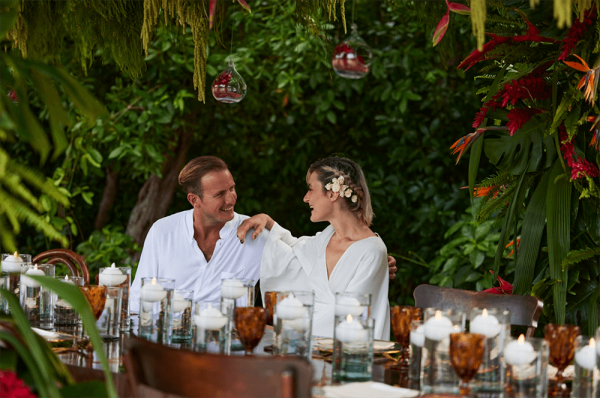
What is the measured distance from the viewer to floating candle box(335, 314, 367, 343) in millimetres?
1638

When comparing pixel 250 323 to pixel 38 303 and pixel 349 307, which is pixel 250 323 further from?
pixel 38 303

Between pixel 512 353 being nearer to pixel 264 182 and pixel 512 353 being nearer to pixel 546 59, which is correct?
pixel 546 59

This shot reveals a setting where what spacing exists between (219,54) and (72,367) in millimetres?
3262

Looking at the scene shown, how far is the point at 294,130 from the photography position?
16.9 ft

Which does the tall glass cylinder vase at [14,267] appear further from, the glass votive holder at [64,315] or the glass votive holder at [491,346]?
the glass votive holder at [491,346]

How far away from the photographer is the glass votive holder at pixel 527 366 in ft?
4.85

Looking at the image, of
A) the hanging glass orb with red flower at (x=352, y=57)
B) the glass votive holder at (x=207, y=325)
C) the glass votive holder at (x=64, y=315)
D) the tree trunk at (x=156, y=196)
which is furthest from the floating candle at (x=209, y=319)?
the tree trunk at (x=156, y=196)

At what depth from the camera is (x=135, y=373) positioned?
4.24ft

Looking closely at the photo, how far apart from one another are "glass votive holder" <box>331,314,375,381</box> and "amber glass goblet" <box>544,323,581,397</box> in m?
0.41

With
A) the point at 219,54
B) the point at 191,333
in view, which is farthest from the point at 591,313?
the point at 219,54

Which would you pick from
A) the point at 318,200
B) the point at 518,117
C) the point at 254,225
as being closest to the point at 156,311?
the point at 254,225

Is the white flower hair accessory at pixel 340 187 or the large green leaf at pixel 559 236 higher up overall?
the white flower hair accessory at pixel 340 187

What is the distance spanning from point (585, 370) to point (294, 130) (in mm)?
3820

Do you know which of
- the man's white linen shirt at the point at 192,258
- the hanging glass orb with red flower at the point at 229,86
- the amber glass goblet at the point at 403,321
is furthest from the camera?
the man's white linen shirt at the point at 192,258
